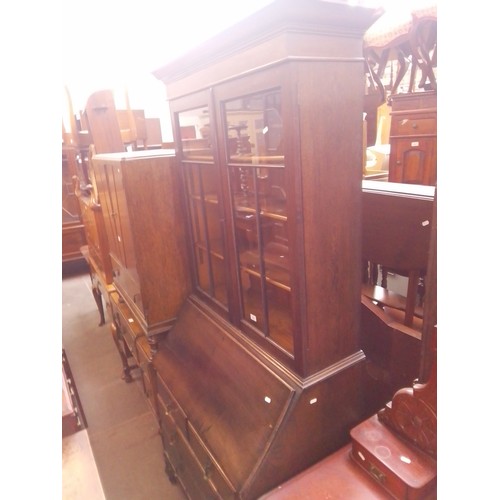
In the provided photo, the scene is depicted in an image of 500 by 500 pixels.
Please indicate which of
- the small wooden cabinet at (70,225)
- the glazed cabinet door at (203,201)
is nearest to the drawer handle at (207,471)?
the glazed cabinet door at (203,201)

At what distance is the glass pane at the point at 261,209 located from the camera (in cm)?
117

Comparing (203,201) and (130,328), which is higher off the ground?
(203,201)

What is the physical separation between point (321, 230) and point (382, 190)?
0.47 meters

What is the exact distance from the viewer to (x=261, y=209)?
129 cm

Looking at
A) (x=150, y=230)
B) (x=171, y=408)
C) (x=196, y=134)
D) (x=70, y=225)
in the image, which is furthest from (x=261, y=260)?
(x=70, y=225)

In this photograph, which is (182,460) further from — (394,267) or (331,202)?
(331,202)

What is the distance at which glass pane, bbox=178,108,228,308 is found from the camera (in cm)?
157

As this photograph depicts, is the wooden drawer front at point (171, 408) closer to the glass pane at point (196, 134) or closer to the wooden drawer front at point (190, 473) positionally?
the wooden drawer front at point (190, 473)

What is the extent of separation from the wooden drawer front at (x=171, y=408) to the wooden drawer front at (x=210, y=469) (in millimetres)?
70

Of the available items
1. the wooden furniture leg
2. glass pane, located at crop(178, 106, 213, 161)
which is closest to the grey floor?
the wooden furniture leg

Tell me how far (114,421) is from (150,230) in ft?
5.08
